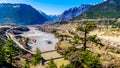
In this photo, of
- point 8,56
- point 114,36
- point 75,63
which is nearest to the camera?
point 75,63

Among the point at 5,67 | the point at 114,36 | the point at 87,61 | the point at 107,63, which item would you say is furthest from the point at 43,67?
the point at 114,36

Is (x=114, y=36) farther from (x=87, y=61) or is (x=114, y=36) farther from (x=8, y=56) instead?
(x=87, y=61)

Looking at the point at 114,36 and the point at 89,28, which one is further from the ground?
the point at 89,28

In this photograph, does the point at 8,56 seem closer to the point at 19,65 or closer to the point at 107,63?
the point at 19,65

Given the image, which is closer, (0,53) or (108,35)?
(0,53)

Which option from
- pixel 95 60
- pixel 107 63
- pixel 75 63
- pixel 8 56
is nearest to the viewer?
pixel 95 60

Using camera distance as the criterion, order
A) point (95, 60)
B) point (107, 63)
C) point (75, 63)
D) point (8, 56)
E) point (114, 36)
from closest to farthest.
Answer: point (95, 60) → point (75, 63) → point (107, 63) → point (8, 56) → point (114, 36)

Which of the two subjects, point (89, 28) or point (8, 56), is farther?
point (8, 56)

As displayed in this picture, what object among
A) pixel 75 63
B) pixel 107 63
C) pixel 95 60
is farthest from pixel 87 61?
pixel 107 63

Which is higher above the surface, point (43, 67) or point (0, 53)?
point (0, 53)
